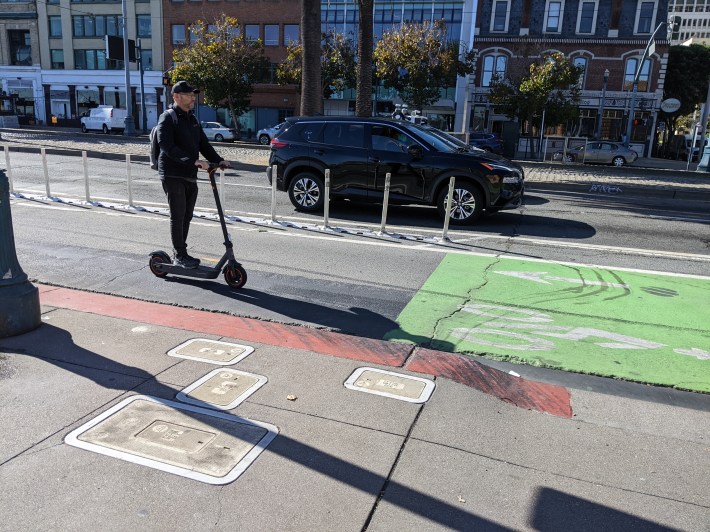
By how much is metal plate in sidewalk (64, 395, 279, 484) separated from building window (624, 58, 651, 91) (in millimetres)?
47520

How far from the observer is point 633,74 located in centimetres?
4397

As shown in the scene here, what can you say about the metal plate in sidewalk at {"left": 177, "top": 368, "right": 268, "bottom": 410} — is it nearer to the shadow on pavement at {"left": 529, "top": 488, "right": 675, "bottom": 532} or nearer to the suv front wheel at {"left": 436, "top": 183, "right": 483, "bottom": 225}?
the shadow on pavement at {"left": 529, "top": 488, "right": 675, "bottom": 532}

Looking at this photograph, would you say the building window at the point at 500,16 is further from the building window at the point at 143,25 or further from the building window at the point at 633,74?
the building window at the point at 143,25

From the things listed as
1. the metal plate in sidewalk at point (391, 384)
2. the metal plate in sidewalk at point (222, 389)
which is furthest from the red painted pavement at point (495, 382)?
the metal plate in sidewalk at point (222, 389)

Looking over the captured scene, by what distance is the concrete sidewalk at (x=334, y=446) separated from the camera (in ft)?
9.33

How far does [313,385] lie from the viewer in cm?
414

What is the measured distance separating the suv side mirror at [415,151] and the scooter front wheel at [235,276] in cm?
513

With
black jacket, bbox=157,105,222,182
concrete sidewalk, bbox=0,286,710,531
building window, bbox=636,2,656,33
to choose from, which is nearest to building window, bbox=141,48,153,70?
building window, bbox=636,2,656,33

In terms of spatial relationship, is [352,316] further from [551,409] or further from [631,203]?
[631,203]

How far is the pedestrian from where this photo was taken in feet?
19.5

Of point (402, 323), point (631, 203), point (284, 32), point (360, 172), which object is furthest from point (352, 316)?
point (284, 32)

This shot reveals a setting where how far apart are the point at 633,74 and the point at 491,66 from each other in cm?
1035

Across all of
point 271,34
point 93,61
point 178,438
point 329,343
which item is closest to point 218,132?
point 271,34

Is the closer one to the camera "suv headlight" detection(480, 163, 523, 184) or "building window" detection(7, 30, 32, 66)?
"suv headlight" detection(480, 163, 523, 184)
